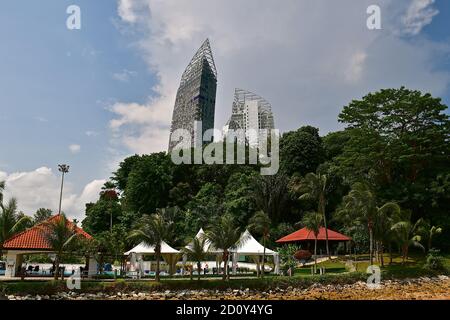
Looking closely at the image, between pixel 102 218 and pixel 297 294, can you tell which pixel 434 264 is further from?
pixel 102 218

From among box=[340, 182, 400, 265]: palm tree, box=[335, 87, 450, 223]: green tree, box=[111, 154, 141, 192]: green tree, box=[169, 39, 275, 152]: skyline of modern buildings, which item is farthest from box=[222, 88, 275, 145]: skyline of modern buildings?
box=[340, 182, 400, 265]: palm tree

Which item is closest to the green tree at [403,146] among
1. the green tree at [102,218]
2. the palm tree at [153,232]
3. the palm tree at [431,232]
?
the palm tree at [431,232]

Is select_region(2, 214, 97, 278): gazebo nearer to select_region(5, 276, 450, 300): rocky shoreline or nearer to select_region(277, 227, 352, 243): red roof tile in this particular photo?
select_region(5, 276, 450, 300): rocky shoreline

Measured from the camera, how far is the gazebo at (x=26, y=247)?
26797 millimetres

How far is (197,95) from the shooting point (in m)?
83.6

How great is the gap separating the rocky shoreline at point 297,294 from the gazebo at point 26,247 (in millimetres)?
4587

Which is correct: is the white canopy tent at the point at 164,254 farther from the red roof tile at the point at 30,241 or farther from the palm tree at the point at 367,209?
the palm tree at the point at 367,209

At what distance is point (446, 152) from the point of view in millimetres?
37781

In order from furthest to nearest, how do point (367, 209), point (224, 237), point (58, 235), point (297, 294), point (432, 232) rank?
point (432, 232)
point (367, 209)
point (224, 237)
point (297, 294)
point (58, 235)

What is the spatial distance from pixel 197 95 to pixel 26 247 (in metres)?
59.5

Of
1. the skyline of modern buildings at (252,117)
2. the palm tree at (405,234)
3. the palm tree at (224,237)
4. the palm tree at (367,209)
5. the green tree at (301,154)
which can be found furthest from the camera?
the skyline of modern buildings at (252,117)

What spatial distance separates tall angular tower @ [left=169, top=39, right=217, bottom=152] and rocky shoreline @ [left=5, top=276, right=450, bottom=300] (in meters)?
60.5

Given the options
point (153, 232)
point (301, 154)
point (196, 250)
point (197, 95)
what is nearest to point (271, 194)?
point (301, 154)
